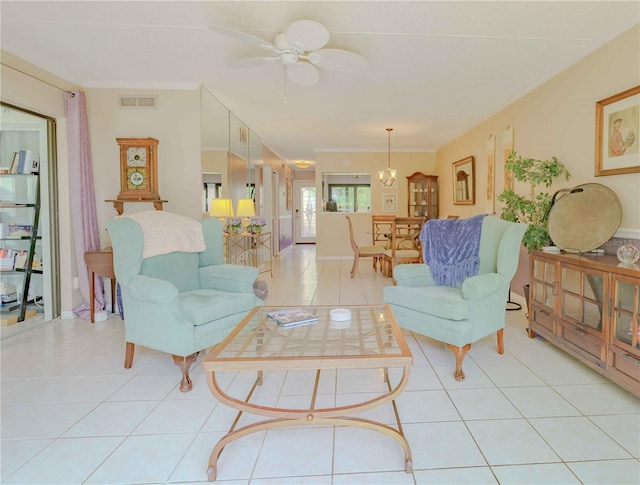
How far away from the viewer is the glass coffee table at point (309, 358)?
1439 millimetres

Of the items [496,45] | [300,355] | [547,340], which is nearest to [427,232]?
[547,340]

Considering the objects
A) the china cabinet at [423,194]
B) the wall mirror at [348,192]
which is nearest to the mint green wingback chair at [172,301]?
the china cabinet at [423,194]

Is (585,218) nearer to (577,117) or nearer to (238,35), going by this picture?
(577,117)

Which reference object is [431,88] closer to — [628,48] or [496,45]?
[496,45]

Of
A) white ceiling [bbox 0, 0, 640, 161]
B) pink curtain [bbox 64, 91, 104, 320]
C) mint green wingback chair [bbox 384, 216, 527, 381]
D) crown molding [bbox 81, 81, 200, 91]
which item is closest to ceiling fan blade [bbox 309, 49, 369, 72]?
white ceiling [bbox 0, 0, 640, 161]

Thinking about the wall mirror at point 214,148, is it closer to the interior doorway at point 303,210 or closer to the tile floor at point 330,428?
the tile floor at point 330,428

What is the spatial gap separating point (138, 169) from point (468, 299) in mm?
3419

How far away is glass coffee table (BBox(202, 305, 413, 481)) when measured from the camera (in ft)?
4.72

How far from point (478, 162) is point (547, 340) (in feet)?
11.2

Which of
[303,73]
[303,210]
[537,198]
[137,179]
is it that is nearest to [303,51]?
[303,73]

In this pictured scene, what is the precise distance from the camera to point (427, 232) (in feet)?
10.5

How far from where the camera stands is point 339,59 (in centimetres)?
268

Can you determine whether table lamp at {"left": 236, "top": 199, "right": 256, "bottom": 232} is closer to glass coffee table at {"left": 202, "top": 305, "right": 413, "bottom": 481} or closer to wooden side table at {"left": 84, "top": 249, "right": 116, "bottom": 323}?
wooden side table at {"left": 84, "top": 249, "right": 116, "bottom": 323}

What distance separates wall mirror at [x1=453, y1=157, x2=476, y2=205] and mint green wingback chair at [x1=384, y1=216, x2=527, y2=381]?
3126 mm
